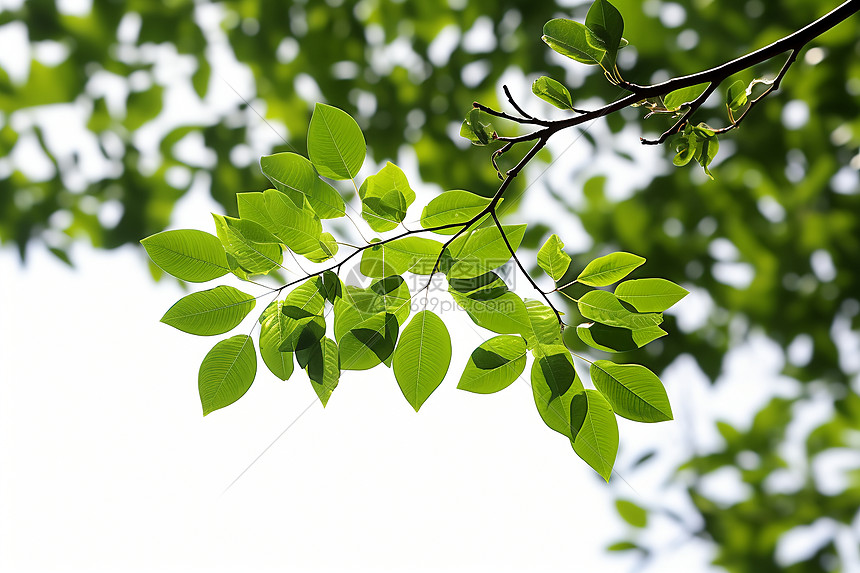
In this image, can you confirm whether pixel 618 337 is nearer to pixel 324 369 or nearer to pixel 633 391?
pixel 633 391

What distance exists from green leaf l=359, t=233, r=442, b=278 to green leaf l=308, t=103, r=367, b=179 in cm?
7

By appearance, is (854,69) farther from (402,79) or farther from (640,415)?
(640,415)

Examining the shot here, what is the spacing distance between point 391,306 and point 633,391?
0.22 meters

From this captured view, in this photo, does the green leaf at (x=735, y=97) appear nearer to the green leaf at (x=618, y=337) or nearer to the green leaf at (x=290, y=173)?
the green leaf at (x=618, y=337)

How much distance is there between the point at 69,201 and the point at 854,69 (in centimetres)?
236

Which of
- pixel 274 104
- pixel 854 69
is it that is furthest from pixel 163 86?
pixel 854 69

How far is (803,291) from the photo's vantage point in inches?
65.6

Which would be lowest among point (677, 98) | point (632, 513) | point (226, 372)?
point (226, 372)

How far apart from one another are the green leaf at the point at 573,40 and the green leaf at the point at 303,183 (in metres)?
0.22

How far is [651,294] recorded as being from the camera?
1.51 feet

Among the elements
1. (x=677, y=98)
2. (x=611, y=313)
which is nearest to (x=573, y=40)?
(x=677, y=98)

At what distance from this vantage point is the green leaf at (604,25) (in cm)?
41

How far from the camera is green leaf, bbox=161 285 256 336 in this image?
468mm

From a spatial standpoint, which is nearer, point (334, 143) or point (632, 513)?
point (334, 143)
